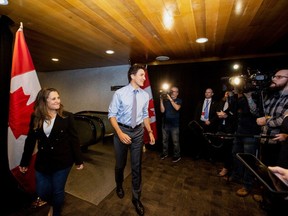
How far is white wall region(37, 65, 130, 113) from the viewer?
507 cm

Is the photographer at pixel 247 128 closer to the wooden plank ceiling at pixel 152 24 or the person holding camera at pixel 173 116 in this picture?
the wooden plank ceiling at pixel 152 24

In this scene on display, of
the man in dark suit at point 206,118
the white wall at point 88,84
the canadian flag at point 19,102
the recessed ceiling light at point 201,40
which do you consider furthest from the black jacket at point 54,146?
the white wall at point 88,84

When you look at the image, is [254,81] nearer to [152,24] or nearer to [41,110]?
[152,24]

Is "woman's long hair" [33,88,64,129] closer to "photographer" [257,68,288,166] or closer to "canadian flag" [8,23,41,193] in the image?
"canadian flag" [8,23,41,193]

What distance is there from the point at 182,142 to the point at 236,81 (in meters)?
2.24

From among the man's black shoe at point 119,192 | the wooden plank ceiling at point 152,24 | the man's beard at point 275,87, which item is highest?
the wooden plank ceiling at point 152,24

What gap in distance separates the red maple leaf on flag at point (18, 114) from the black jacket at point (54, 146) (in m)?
0.29

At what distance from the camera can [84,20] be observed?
1.86 m

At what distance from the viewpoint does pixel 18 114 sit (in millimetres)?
1854

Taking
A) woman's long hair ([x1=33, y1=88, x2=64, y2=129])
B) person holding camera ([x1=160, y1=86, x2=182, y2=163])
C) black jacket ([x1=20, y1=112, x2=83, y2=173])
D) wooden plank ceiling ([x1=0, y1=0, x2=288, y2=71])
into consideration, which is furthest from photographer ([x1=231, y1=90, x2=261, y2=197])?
woman's long hair ([x1=33, y1=88, x2=64, y2=129])

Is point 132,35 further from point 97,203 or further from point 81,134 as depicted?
point 81,134

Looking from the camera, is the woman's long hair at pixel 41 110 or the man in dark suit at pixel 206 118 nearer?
the woman's long hair at pixel 41 110

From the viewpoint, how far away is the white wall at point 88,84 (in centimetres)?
507

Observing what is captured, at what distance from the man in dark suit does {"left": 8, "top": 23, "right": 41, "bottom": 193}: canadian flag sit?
310 cm
